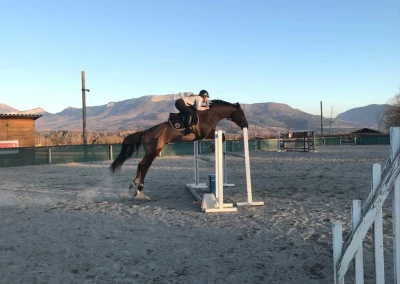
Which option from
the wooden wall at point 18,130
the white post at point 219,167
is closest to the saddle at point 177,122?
the white post at point 219,167

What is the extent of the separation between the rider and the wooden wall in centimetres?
2269

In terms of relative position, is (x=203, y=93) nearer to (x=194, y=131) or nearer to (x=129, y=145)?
(x=194, y=131)

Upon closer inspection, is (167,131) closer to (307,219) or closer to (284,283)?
(307,219)

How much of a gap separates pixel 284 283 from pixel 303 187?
641 centimetres

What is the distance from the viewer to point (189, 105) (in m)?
7.74

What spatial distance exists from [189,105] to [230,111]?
0.97 meters

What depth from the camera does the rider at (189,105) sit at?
24.5 ft

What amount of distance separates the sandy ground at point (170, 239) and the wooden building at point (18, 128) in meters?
19.4

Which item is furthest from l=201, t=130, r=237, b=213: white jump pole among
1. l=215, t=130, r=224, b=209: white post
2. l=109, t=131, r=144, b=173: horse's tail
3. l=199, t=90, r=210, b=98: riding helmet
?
l=109, t=131, r=144, b=173: horse's tail

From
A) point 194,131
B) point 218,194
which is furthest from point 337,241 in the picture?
point 194,131

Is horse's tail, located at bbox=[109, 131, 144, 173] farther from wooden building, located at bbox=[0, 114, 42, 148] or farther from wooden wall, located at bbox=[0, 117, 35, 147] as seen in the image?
wooden wall, located at bbox=[0, 117, 35, 147]

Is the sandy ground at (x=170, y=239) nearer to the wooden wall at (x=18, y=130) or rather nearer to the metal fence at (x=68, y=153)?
the metal fence at (x=68, y=153)

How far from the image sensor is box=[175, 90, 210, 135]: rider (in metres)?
7.48

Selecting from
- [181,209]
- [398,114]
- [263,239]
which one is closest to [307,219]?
[263,239]
